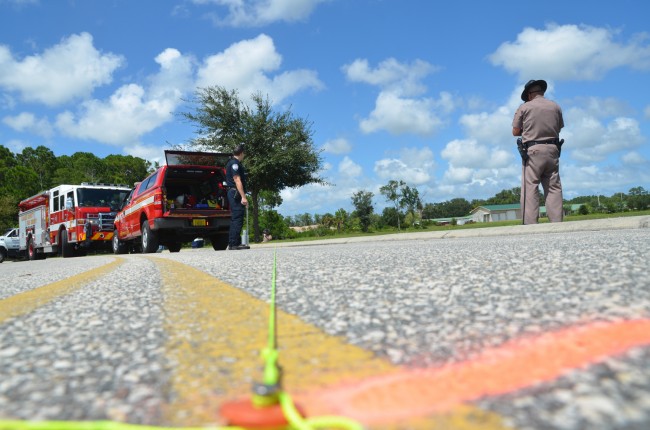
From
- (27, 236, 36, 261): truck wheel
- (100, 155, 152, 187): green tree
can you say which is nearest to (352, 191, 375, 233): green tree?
(100, 155, 152, 187): green tree

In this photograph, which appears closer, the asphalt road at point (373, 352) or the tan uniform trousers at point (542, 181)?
the asphalt road at point (373, 352)

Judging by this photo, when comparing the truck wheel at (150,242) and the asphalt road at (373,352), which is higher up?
the truck wheel at (150,242)

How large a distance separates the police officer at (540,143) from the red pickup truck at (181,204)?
6.75m

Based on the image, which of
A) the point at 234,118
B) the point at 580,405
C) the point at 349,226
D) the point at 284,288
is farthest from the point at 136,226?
the point at 349,226

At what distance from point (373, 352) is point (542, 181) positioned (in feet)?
26.6

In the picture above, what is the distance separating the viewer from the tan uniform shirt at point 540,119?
8.10 m

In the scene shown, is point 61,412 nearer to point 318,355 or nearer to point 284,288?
point 318,355

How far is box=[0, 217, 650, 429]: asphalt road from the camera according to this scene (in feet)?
3.45

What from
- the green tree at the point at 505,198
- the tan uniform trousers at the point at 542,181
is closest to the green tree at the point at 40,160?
the tan uniform trousers at the point at 542,181

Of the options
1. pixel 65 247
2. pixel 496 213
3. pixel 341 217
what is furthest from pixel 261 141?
pixel 496 213

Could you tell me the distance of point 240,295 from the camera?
2652mm

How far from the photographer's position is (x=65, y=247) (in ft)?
56.7

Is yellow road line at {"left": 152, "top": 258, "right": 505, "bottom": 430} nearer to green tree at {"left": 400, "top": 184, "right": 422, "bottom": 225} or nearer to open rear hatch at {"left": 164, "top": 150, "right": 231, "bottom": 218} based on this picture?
open rear hatch at {"left": 164, "top": 150, "right": 231, "bottom": 218}

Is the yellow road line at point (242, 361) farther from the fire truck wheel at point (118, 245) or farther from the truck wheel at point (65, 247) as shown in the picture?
the truck wheel at point (65, 247)
